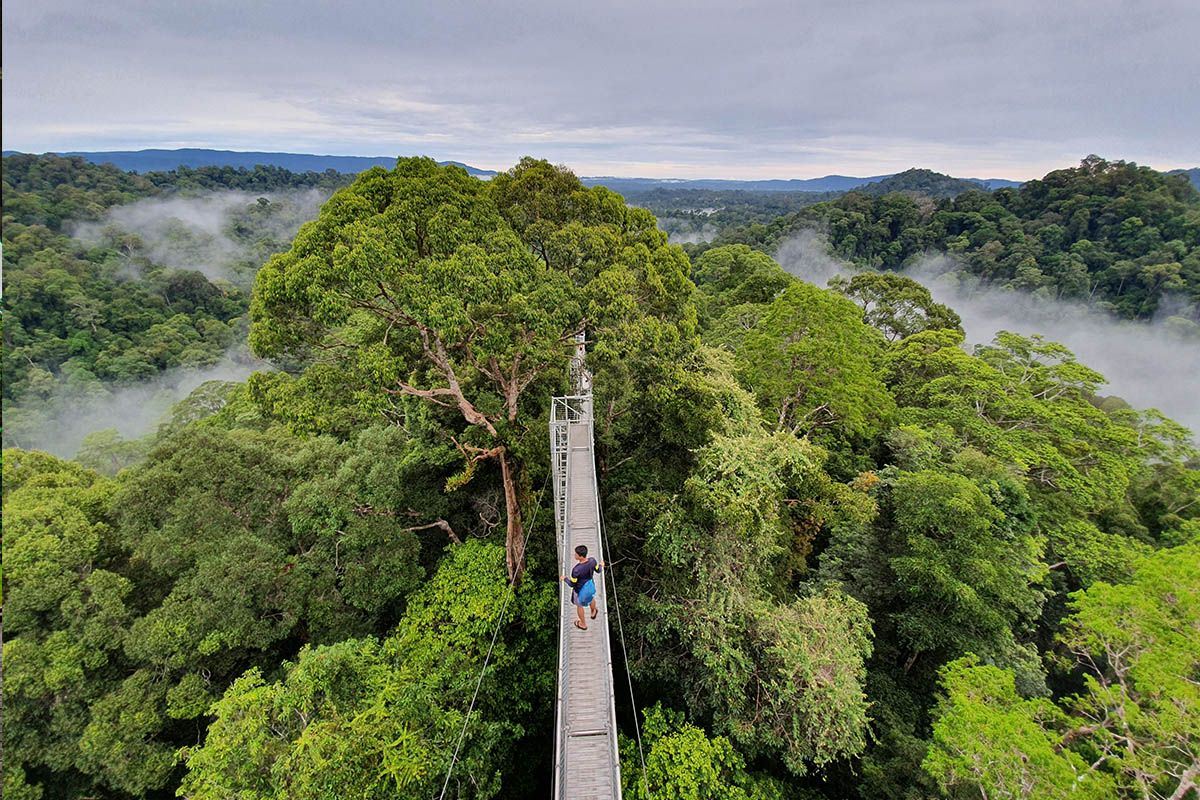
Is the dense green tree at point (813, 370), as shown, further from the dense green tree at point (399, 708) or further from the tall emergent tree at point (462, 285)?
the dense green tree at point (399, 708)

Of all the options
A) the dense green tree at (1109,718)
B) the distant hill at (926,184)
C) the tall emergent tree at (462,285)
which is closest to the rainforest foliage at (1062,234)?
the dense green tree at (1109,718)

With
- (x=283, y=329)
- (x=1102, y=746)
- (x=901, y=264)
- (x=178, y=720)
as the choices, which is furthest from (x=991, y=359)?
(x=901, y=264)

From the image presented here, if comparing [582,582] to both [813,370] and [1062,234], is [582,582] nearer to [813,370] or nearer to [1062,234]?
[813,370]

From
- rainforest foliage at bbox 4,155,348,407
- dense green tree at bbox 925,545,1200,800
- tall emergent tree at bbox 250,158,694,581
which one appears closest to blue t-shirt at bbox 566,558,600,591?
tall emergent tree at bbox 250,158,694,581

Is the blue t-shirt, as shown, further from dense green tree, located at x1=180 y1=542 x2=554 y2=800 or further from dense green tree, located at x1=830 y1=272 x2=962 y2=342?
dense green tree, located at x1=830 y1=272 x2=962 y2=342

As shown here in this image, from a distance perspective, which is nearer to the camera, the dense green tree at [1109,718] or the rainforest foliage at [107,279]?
the dense green tree at [1109,718]
